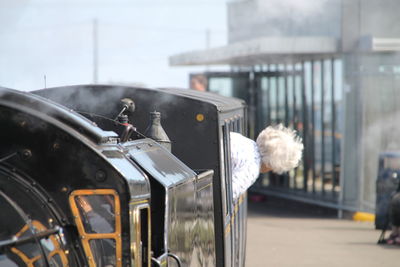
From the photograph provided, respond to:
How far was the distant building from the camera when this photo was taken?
1398 cm

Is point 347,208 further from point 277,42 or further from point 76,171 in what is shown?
point 76,171

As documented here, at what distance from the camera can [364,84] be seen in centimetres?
1416

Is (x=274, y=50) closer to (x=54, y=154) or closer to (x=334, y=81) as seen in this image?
(x=334, y=81)

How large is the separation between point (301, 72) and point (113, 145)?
40.5 ft

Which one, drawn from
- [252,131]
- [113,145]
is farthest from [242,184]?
[252,131]

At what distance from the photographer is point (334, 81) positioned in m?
14.8

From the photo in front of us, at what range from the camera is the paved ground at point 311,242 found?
1020 centimetres

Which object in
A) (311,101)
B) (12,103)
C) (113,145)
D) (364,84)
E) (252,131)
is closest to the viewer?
(12,103)

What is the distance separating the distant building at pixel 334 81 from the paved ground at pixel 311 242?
72 cm

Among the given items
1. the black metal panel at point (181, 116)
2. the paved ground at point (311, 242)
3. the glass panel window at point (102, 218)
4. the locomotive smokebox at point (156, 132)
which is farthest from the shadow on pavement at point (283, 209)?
the glass panel window at point (102, 218)

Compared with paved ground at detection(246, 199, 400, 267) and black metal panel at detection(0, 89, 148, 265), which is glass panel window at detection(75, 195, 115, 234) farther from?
paved ground at detection(246, 199, 400, 267)

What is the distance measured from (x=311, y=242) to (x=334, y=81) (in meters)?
4.10

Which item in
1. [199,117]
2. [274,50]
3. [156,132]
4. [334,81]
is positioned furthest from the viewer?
[334,81]

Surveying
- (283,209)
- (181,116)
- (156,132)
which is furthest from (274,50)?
(156,132)
